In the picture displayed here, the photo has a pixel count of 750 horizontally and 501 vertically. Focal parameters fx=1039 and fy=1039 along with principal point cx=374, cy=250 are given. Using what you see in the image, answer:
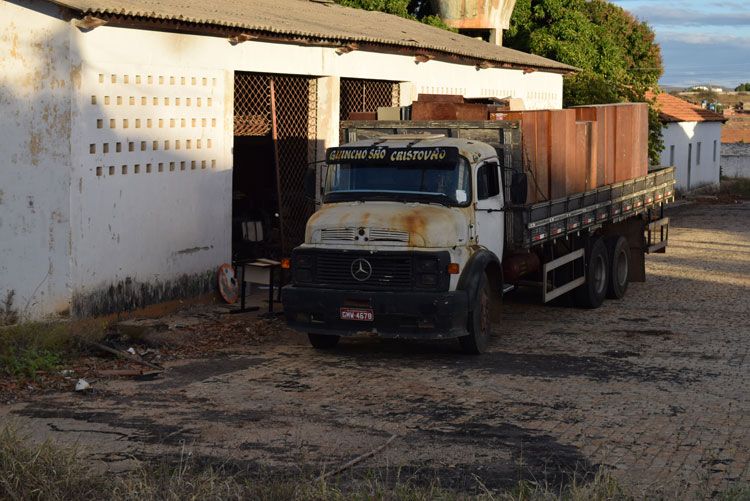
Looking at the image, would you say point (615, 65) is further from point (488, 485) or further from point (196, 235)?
point (488, 485)

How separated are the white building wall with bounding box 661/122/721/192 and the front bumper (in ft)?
116

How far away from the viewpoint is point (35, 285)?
12766 millimetres

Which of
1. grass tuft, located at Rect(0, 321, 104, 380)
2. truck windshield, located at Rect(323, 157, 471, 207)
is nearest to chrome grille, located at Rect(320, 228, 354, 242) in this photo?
truck windshield, located at Rect(323, 157, 471, 207)

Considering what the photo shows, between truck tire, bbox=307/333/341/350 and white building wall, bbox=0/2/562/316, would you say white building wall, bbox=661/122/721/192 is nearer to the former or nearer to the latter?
white building wall, bbox=0/2/562/316

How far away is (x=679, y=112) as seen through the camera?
159 feet

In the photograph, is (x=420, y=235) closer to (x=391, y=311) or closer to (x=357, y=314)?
(x=391, y=311)

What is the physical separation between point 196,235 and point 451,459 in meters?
8.29

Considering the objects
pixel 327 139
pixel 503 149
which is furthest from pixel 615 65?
pixel 503 149

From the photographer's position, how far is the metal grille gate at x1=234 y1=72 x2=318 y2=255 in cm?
1722

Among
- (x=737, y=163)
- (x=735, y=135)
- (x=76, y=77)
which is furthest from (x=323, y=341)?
(x=735, y=135)

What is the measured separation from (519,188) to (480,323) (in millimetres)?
1727

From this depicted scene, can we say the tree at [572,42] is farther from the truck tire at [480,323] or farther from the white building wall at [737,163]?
the white building wall at [737,163]

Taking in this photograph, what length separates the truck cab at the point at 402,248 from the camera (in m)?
11.4

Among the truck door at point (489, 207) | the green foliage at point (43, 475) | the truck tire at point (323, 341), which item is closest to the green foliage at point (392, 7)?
the truck door at point (489, 207)
